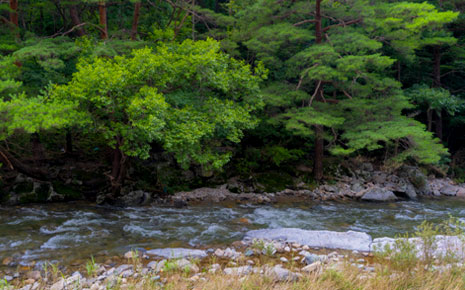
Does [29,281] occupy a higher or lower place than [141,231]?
higher

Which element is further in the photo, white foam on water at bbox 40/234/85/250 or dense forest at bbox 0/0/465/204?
dense forest at bbox 0/0/465/204

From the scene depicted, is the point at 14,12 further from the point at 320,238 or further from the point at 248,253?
the point at 320,238

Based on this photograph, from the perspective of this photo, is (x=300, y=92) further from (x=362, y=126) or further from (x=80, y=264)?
(x=80, y=264)

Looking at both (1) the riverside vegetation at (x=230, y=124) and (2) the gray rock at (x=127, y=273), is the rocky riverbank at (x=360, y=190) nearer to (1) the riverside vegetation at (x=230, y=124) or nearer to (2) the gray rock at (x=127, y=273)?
(1) the riverside vegetation at (x=230, y=124)

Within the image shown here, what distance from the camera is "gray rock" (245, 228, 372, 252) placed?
6602 mm

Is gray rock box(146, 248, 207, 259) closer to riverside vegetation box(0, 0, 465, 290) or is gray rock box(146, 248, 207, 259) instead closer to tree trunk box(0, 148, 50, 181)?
riverside vegetation box(0, 0, 465, 290)

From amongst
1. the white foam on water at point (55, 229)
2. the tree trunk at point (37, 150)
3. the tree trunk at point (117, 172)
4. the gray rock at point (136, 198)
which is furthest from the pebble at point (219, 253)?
the tree trunk at point (37, 150)

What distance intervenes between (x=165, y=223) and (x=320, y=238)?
3.95 metres

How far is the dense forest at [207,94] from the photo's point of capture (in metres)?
8.11

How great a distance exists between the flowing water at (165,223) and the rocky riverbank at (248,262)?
0.62 metres

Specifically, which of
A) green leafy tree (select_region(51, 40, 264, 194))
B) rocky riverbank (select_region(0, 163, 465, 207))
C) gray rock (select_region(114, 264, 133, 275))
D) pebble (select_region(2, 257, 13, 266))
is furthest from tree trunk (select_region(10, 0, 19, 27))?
gray rock (select_region(114, 264, 133, 275))

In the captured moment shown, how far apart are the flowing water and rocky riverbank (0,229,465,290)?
62cm

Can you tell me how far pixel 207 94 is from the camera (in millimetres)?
9828

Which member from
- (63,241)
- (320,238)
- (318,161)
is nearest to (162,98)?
(63,241)
